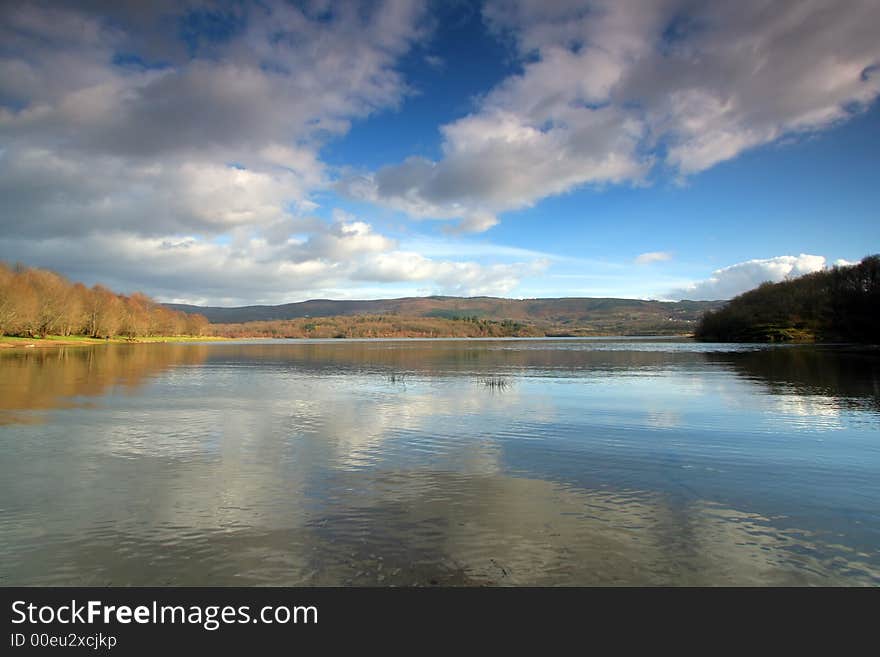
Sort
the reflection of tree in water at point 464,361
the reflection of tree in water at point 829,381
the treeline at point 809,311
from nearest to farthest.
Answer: the reflection of tree in water at point 829,381
the reflection of tree in water at point 464,361
the treeline at point 809,311

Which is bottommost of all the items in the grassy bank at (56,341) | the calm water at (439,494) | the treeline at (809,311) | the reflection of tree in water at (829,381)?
the calm water at (439,494)

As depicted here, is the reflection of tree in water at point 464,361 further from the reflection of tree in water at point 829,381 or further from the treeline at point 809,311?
the treeline at point 809,311

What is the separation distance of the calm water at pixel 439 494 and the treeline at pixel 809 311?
256 ft

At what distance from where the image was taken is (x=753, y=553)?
858 cm

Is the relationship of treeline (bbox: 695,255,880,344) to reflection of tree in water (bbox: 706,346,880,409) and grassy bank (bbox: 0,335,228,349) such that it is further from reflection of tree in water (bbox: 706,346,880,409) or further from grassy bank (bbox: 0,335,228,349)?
grassy bank (bbox: 0,335,228,349)

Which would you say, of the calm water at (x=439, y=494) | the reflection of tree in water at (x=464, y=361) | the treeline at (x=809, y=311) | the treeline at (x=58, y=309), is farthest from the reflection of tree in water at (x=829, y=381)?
the treeline at (x=58, y=309)

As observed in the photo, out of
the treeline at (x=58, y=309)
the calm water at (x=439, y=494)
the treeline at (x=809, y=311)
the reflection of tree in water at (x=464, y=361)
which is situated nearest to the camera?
the calm water at (x=439, y=494)

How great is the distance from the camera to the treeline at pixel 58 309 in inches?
3676

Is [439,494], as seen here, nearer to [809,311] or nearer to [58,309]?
[58,309]

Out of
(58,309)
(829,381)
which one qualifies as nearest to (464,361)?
(829,381)

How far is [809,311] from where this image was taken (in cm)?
11838

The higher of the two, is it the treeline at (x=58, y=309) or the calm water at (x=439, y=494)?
the treeline at (x=58, y=309)
